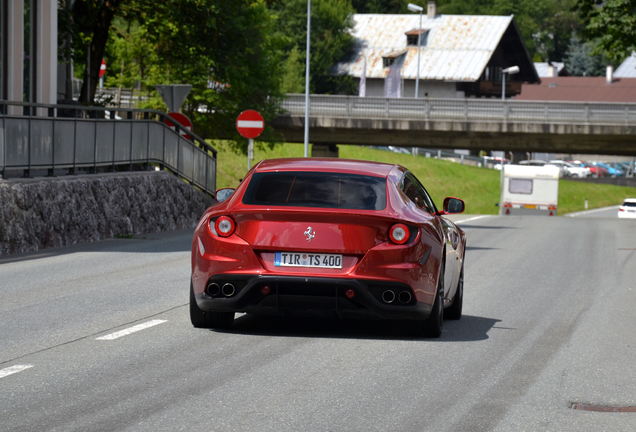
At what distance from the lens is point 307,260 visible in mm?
7879

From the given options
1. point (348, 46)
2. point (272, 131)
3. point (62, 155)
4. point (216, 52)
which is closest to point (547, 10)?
point (348, 46)

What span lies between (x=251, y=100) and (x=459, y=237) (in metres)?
38.4

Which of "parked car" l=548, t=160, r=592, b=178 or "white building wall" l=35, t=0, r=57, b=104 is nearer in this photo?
"white building wall" l=35, t=0, r=57, b=104

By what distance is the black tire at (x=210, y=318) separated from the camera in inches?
340

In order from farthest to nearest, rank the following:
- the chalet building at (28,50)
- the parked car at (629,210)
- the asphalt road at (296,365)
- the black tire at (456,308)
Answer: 1. the parked car at (629,210)
2. the chalet building at (28,50)
3. the black tire at (456,308)
4. the asphalt road at (296,365)

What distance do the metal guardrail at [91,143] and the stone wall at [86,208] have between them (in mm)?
351

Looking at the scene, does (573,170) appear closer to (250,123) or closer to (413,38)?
(413,38)

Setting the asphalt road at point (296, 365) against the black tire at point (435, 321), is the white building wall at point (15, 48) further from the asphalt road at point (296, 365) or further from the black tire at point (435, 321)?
the black tire at point (435, 321)

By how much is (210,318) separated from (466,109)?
1629 inches

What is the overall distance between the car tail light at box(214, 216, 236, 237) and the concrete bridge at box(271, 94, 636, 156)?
4082 cm

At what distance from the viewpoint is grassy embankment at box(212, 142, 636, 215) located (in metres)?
69.8

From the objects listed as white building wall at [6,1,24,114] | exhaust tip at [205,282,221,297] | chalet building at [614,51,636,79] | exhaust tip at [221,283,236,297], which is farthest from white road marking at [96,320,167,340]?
chalet building at [614,51,636,79]

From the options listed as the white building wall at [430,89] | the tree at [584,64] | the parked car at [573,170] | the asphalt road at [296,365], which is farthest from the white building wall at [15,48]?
the tree at [584,64]

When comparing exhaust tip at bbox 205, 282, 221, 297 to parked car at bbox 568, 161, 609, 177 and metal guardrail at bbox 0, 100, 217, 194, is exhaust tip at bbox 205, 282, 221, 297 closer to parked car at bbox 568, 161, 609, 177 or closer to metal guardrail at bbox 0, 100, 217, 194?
metal guardrail at bbox 0, 100, 217, 194
